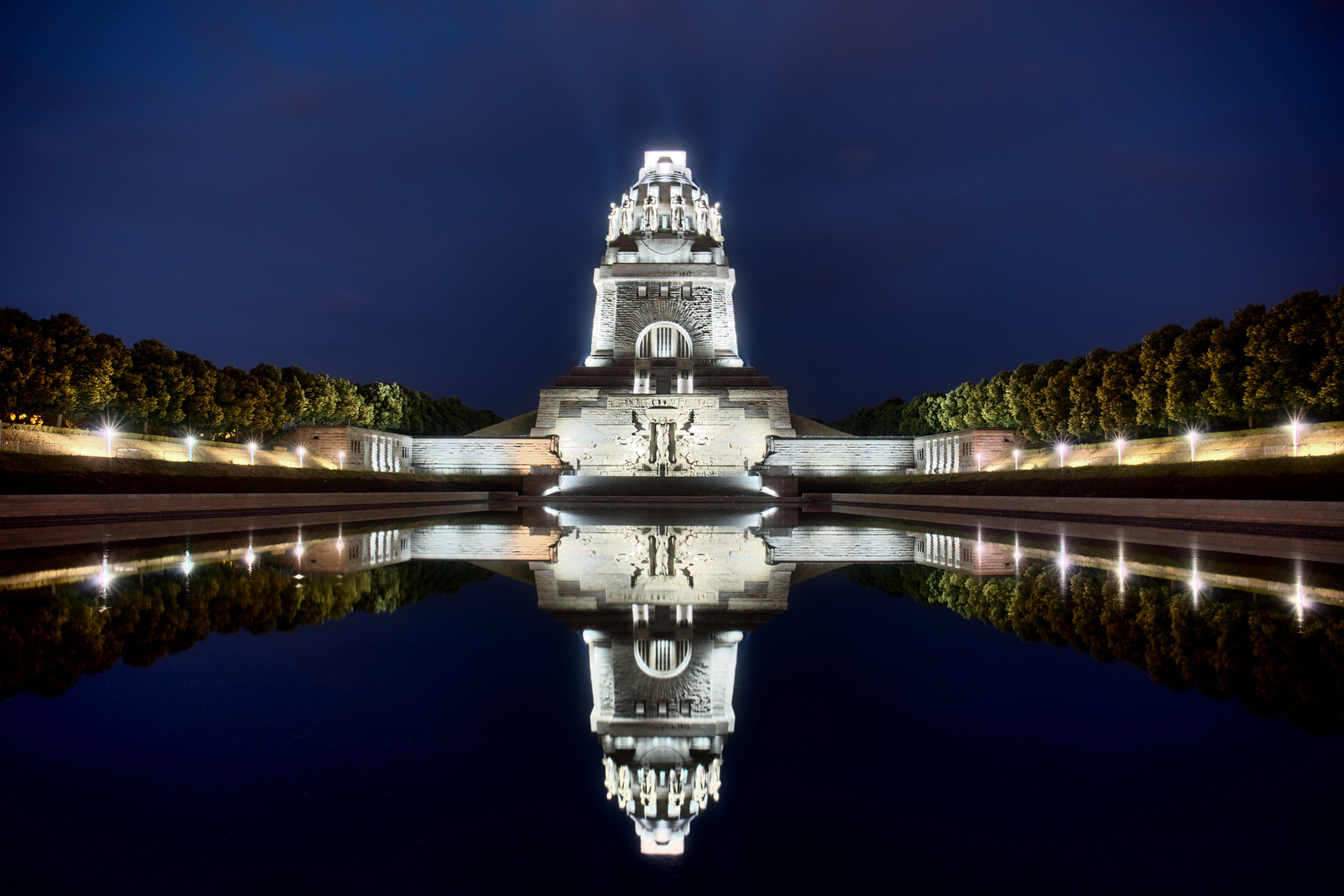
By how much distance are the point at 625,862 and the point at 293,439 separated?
41.1 metres

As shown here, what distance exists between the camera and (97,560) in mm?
10172

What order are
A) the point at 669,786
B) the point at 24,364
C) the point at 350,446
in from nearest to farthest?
the point at 669,786
the point at 24,364
the point at 350,446

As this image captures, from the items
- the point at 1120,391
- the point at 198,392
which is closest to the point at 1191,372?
the point at 1120,391

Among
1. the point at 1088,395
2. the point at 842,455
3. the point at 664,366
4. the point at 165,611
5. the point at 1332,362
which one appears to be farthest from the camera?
the point at 664,366

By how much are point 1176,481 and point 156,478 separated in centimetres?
2312

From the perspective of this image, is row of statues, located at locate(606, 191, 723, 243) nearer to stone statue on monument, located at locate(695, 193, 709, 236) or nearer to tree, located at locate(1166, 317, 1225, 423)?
stone statue on monument, located at locate(695, 193, 709, 236)

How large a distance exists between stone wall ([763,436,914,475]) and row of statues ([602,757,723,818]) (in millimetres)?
41038

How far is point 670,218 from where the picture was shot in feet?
188

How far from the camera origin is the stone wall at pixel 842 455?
44.7 meters

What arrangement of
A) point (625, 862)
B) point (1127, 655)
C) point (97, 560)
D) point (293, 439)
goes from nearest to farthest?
point (625, 862)
point (1127, 655)
point (97, 560)
point (293, 439)

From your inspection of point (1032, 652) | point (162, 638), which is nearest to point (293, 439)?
point (162, 638)

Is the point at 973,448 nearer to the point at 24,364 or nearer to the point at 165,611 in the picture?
the point at 24,364

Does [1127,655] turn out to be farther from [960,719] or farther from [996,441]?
[996,441]

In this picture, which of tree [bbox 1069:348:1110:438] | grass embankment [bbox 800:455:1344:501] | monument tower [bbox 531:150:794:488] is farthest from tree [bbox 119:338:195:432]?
tree [bbox 1069:348:1110:438]
